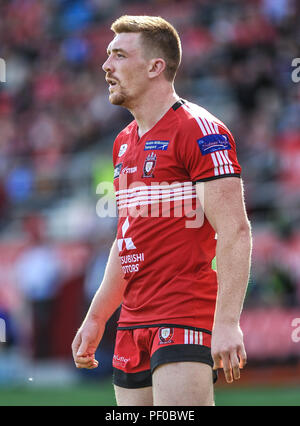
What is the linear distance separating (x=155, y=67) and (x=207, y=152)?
0.61m

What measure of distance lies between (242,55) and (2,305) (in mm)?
6132

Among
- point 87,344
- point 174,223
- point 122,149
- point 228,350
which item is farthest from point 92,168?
point 228,350

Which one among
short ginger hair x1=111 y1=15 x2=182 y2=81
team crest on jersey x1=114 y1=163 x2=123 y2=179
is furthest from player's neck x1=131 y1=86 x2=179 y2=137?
team crest on jersey x1=114 y1=163 x2=123 y2=179

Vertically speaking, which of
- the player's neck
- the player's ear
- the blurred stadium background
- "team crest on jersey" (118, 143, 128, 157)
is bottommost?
"team crest on jersey" (118, 143, 128, 157)

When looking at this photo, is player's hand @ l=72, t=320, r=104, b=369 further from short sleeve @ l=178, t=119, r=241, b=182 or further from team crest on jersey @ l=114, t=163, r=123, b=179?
short sleeve @ l=178, t=119, r=241, b=182

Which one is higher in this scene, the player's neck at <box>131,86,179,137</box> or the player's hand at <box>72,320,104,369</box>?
the player's neck at <box>131,86,179,137</box>

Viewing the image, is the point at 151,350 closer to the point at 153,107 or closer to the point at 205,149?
the point at 205,149

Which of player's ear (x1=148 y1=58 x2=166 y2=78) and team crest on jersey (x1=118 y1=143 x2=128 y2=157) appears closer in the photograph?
player's ear (x1=148 y1=58 x2=166 y2=78)

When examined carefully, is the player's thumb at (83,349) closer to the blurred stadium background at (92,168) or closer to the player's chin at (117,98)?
the player's chin at (117,98)

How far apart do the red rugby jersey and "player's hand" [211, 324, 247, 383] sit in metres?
0.30

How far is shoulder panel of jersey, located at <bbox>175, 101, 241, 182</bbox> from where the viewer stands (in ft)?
12.3

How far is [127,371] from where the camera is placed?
3955mm

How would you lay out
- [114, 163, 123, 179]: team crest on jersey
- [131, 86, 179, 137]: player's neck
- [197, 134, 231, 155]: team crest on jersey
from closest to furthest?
[197, 134, 231, 155]: team crest on jersey
[131, 86, 179, 137]: player's neck
[114, 163, 123, 179]: team crest on jersey

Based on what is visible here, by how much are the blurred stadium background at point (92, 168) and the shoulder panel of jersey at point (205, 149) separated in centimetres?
558
